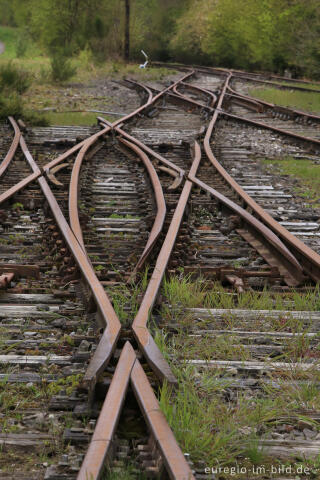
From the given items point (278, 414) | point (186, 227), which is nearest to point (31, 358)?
point (278, 414)

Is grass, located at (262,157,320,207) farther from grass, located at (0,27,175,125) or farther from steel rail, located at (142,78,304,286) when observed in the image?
grass, located at (0,27,175,125)

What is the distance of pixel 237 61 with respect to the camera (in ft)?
134

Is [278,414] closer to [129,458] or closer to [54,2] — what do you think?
[129,458]

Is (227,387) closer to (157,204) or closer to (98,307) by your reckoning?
(98,307)

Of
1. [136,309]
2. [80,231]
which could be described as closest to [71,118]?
[80,231]

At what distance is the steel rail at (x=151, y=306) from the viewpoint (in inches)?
110

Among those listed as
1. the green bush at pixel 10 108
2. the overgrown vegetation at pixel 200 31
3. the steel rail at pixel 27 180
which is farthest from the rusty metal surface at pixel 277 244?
the overgrown vegetation at pixel 200 31

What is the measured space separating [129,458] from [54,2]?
40.0m

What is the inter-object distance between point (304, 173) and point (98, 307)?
5.90 meters

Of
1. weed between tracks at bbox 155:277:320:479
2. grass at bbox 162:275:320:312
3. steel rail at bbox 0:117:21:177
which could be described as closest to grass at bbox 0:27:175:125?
steel rail at bbox 0:117:21:177

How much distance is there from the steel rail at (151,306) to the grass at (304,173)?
2.24 meters

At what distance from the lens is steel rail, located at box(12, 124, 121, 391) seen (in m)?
2.71

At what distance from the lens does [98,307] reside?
3.49m

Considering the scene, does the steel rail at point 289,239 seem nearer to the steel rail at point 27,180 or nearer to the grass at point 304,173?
the grass at point 304,173
